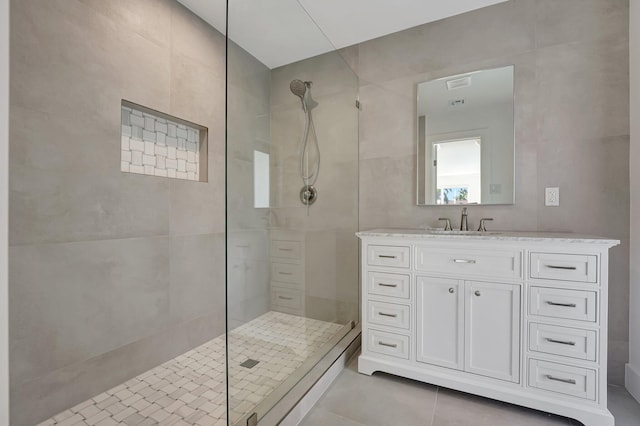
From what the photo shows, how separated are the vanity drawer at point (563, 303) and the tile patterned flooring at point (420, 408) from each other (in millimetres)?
528

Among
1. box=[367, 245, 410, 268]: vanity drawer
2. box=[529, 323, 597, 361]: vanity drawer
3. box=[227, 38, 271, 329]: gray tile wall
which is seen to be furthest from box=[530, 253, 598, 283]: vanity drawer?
box=[227, 38, 271, 329]: gray tile wall

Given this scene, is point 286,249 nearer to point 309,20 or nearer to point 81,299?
point 81,299

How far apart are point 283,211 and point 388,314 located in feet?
2.99

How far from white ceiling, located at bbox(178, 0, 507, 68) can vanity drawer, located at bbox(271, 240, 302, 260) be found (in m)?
0.90

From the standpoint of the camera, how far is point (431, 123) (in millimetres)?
2125

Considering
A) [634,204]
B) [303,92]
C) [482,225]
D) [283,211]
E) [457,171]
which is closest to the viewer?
[283,211]

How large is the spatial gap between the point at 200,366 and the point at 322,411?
892 mm

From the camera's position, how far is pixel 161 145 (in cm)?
202

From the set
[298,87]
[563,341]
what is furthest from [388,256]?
[298,87]

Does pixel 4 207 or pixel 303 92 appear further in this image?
pixel 303 92

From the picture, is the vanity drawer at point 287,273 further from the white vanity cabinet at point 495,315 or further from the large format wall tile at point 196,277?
the large format wall tile at point 196,277

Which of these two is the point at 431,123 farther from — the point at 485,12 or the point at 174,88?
the point at 174,88

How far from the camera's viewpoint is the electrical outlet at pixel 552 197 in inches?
70.8

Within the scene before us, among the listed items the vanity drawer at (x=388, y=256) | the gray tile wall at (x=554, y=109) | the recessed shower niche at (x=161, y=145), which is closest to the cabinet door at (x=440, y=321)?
the vanity drawer at (x=388, y=256)
